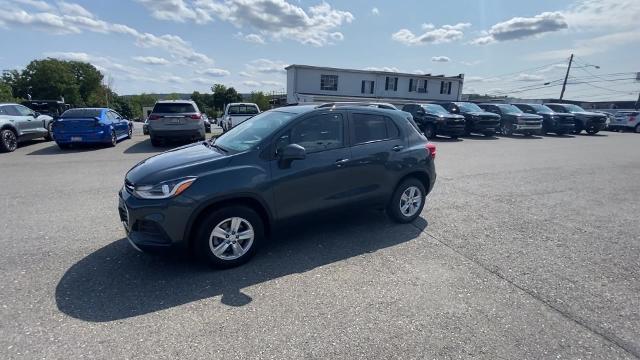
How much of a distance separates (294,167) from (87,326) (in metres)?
2.33

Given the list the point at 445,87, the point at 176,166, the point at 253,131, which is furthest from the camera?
the point at 445,87

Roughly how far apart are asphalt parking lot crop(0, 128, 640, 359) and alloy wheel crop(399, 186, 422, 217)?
0.32m

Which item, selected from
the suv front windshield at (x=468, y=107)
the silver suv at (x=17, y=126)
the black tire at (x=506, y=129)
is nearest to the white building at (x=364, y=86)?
the suv front windshield at (x=468, y=107)

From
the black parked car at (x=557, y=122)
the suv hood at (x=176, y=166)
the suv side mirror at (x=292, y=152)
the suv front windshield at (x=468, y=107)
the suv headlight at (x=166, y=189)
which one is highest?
the suv front windshield at (x=468, y=107)

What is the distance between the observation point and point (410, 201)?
5047 mm

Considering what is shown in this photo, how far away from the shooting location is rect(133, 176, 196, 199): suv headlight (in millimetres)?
3285

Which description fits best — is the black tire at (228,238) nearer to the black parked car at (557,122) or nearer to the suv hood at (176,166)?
the suv hood at (176,166)

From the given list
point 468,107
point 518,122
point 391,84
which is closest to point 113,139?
point 468,107

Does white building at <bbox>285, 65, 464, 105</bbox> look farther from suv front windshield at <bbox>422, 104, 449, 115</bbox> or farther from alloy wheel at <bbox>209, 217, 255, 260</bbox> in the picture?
alloy wheel at <bbox>209, 217, 255, 260</bbox>

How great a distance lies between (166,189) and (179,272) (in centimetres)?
91

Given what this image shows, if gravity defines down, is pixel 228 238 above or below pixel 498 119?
below

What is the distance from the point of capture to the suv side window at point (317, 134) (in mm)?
3906

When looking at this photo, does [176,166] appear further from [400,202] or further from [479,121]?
[479,121]

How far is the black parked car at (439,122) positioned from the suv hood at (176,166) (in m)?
15.2
